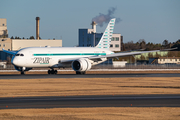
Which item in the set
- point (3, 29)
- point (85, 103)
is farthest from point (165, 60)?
point (85, 103)

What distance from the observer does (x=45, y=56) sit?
48844 millimetres

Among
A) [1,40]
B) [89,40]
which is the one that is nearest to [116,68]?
[1,40]

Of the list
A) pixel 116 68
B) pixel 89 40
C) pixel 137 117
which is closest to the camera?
pixel 137 117

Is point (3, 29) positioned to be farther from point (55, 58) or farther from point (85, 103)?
point (85, 103)

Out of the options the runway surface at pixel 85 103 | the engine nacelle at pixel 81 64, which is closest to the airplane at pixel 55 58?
the engine nacelle at pixel 81 64

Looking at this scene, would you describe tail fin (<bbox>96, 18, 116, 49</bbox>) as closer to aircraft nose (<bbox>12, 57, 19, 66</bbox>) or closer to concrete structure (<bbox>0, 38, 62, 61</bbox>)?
aircraft nose (<bbox>12, 57, 19, 66</bbox>)

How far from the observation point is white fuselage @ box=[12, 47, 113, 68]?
1860 inches

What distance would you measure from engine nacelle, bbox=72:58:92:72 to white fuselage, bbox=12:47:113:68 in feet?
7.82

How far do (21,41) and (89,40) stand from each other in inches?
1465

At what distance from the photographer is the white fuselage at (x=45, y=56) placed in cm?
4725

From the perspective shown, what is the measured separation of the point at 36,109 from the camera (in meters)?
17.3

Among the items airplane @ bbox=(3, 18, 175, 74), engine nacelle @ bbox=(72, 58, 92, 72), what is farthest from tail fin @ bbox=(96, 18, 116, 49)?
engine nacelle @ bbox=(72, 58, 92, 72)

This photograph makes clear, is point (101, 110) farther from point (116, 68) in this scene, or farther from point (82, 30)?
point (82, 30)

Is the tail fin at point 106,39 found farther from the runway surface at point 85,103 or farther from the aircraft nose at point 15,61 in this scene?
the runway surface at point 85,103
